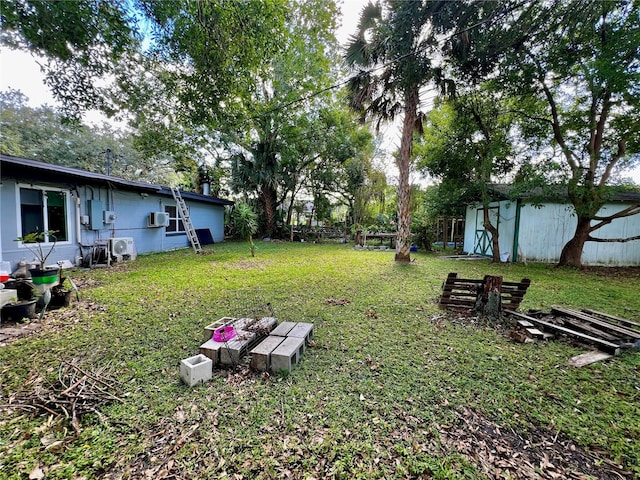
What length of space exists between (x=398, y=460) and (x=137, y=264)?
857cm

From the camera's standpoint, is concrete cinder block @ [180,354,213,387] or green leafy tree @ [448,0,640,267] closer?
concrete cinder block @ [180,354,213,387]

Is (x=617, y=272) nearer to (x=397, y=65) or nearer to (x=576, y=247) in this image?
(x=576, y=247)

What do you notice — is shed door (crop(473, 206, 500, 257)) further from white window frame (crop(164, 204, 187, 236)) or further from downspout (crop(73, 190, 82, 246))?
downspout (crop(73, 190, 82, 246))

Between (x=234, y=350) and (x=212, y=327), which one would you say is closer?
(x=234, y=350)

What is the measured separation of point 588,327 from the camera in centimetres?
343

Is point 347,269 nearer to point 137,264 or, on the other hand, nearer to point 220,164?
point 137,264

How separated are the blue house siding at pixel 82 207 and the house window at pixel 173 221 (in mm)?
44

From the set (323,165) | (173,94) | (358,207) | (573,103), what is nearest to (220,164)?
(323,165)

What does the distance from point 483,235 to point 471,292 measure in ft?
26.0

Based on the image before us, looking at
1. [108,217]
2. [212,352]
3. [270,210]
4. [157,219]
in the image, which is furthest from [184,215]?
[212,352]

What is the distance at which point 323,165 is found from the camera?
16.8m

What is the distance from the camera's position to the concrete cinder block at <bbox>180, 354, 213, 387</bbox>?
2.33m

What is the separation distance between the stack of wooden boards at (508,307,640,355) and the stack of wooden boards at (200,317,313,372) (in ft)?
9.90

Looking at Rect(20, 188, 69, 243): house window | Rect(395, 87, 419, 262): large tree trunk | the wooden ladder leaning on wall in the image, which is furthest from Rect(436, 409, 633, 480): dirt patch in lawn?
the wooden ladder leaning on wall
